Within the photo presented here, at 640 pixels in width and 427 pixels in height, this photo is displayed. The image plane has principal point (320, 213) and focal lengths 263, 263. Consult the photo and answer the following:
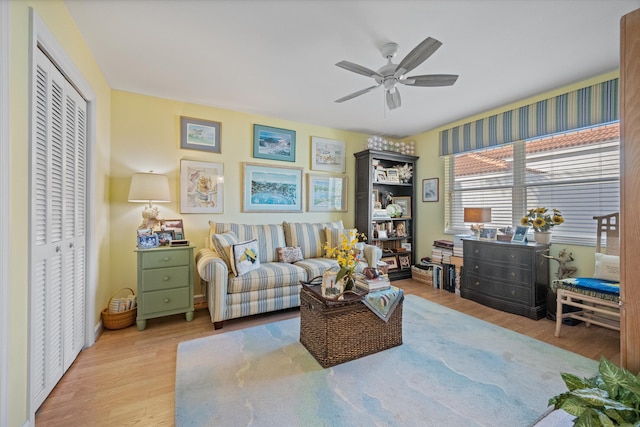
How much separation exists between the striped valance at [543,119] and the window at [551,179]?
0.12 m

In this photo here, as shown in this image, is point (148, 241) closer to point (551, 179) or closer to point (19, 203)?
point (19, 203)

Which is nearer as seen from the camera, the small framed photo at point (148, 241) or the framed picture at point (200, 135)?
the small framed photo at point (148, 241)

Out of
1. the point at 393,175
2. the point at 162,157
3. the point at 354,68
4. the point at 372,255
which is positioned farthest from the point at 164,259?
the point at 393,175

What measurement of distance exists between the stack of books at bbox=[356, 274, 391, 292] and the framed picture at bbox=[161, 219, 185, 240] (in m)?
2.18

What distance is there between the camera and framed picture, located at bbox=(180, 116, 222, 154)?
10.8 feet

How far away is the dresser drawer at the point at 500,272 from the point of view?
9.67ft

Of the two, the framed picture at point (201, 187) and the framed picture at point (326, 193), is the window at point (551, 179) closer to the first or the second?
the framed picture at point (326, 193)

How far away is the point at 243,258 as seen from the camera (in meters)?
2.77

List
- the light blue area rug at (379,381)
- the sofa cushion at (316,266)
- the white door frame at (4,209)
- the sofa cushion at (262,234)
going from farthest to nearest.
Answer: the sofa cushion at (262,234)
the sofa cushion at (316,266)
the light blue area rug at (379,381)
the white door frame at (4,209)

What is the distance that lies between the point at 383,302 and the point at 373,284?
158 mm

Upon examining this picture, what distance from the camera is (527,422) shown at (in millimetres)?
1444

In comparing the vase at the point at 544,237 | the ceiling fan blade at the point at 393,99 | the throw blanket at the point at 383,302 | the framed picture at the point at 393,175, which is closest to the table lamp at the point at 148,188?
the throw blanket at the point at 383,302

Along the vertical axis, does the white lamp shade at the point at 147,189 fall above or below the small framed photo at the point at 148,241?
above

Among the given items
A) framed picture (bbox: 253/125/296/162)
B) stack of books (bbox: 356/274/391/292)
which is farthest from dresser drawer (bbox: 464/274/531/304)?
framed picture (bbox: 253/125/296/162)
